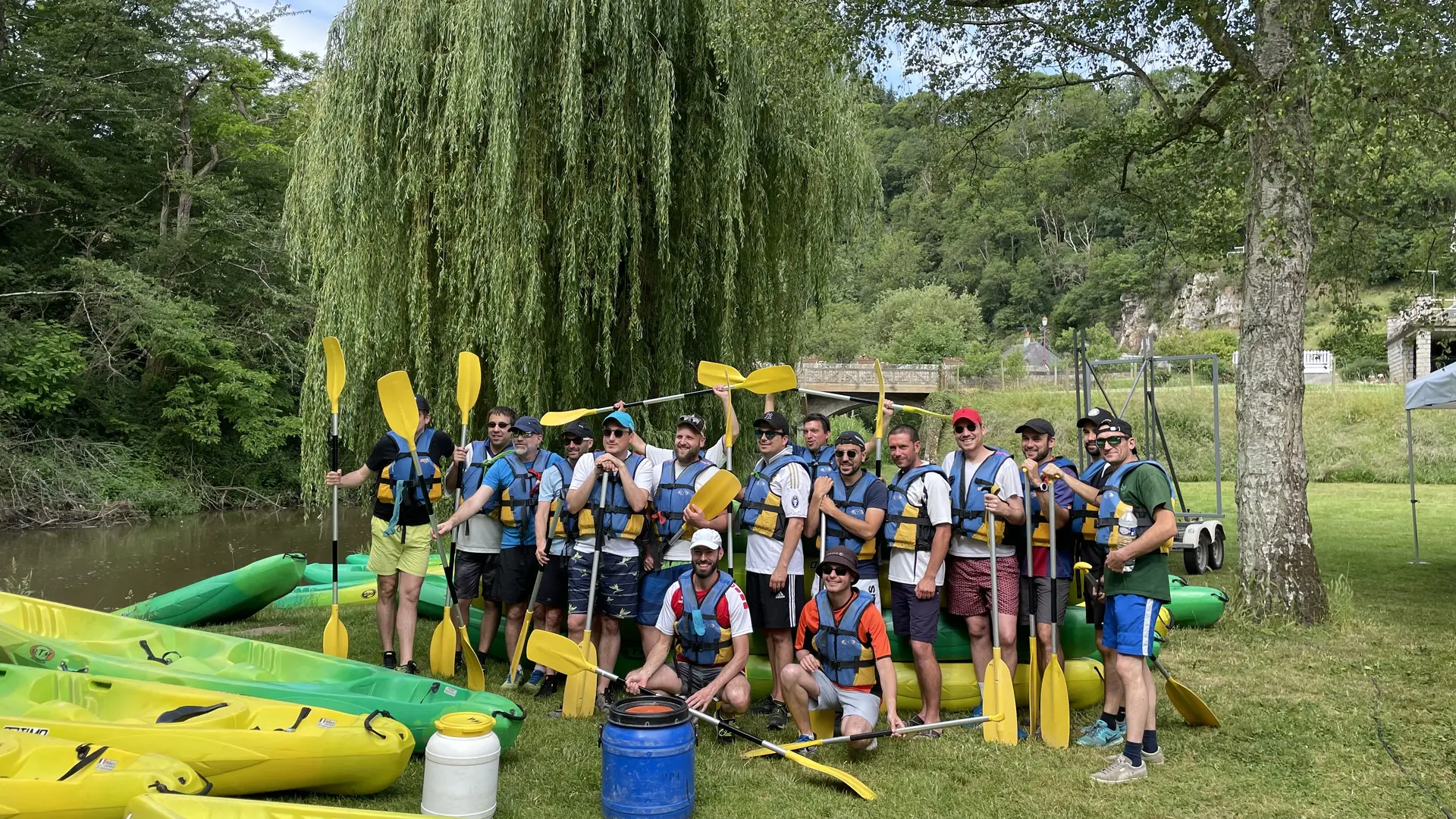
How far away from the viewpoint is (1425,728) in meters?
4.80

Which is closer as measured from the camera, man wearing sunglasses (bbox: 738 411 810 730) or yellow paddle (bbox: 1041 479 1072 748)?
yellow paddle (bbox: 1041 479 1072 748)

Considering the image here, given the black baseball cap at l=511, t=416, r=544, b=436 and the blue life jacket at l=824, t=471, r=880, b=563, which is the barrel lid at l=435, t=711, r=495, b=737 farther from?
the black baseball cap at l=511, t=416, r=544, b=436

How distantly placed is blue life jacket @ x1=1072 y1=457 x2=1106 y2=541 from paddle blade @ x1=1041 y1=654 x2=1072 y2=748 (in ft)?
2.34

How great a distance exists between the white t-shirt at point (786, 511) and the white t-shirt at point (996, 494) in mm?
744

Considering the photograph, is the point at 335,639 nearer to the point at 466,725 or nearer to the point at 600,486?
the point at 600,486

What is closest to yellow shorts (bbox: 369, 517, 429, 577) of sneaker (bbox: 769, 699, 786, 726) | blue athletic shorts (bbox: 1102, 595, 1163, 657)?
sneaker (bbox: 769, 699, 786, 726)

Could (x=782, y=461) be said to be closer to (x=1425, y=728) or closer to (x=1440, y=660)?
(x=1425, y=728)

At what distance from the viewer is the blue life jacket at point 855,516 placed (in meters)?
4.90

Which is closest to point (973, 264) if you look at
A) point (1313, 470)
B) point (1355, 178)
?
point (1313, 470)

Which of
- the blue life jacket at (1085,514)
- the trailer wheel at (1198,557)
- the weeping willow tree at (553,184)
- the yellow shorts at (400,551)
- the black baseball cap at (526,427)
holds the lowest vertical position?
the trailer wheel at (1198,557)

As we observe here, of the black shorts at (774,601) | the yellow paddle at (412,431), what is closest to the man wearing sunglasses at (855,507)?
the black shorts at (774,601)

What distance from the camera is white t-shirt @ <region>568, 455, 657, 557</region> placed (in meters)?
5.14

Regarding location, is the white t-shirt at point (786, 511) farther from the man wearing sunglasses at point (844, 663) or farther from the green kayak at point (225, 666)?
the green kayak at point (225, 666)

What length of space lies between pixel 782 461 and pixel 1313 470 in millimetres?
24387
